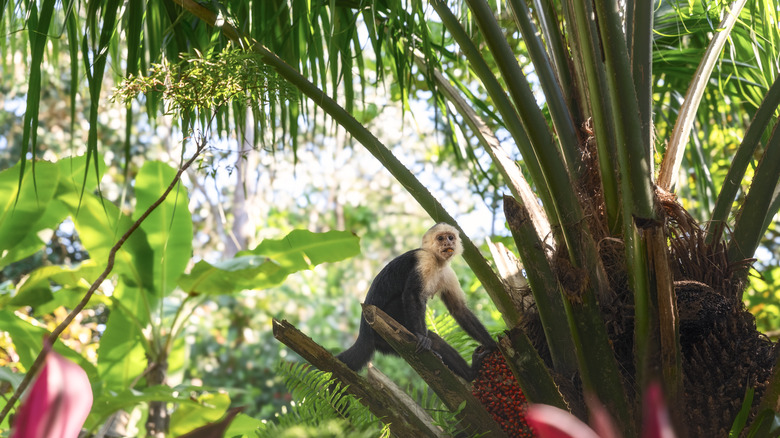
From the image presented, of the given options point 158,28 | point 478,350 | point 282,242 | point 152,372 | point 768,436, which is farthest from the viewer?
point 152,372

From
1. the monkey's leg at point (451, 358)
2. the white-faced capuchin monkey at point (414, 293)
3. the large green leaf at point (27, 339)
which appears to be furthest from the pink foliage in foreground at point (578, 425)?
the large green leaf at point (27, 339)

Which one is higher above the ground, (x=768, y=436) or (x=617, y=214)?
(x=617, y=214)

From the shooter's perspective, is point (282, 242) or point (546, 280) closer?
point (546, 280)

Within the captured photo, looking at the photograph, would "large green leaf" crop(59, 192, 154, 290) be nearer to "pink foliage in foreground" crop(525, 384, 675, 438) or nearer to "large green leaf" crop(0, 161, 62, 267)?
"large green leaf" crop(0, 161, 62, 267)

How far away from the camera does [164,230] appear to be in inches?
130

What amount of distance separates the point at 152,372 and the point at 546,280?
2222 mm

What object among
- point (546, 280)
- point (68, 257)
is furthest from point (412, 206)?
point (546, 280)

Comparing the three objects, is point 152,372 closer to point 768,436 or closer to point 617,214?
point 617,214

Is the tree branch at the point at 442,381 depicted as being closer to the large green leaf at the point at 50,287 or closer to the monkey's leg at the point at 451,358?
the monkey's leg at the point at 451,358

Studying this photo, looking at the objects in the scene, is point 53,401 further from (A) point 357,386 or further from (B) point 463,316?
(B) point 463,316

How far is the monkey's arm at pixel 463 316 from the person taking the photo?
2.59 metres

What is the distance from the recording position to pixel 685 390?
5.51 feet

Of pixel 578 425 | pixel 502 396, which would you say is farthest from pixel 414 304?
pixel 578 425

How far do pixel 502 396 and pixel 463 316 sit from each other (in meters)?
0.78
